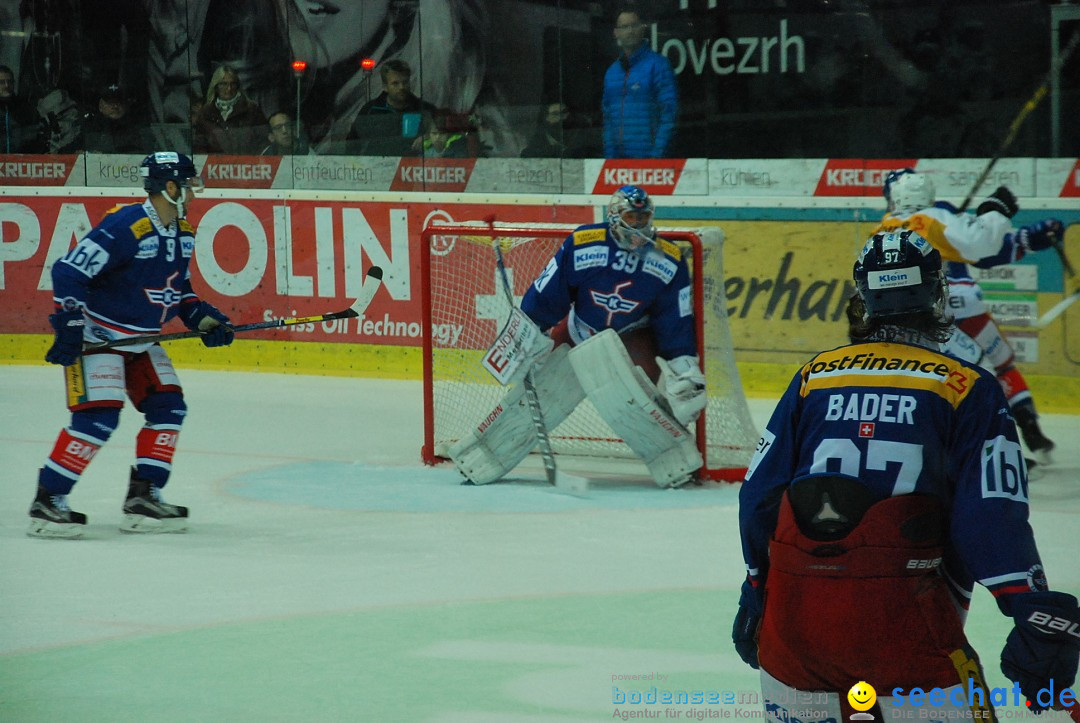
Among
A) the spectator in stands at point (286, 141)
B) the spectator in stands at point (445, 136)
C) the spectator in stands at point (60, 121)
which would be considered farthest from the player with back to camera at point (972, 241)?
the spectator in stands at point (60, 121)

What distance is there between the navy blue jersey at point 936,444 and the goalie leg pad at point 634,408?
3708mm

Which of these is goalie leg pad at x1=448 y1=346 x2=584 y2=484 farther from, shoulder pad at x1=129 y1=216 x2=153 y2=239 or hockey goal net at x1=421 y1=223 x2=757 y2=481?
shoulder pad at x1=129 y1=216 x2=153 y2=239

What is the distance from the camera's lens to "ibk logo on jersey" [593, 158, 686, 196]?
862cm

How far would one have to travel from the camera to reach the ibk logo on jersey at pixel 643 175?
340 inches

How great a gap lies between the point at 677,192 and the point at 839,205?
1.05 m

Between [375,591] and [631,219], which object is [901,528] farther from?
[631,219]

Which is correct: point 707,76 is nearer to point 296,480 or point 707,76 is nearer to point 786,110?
point 786,110

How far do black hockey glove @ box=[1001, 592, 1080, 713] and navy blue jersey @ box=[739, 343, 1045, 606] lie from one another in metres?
0.05

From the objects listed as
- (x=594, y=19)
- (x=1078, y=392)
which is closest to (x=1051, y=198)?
(x=1078, y=392)

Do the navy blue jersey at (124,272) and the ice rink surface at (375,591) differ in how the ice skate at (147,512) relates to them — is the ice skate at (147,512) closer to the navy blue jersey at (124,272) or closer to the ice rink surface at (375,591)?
the ice rink surface at (375,591)

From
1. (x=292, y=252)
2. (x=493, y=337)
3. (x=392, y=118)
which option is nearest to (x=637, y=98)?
(x=392, y=118)

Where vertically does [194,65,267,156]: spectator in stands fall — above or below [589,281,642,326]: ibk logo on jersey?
above

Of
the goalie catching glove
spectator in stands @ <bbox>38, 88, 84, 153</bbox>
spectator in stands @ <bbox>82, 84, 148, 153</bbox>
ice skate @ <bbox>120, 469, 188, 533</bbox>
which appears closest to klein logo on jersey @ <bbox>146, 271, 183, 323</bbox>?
ice skate @ <bbox>120, 469, 188, 533</bbox>

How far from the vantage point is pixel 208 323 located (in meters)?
5.49
